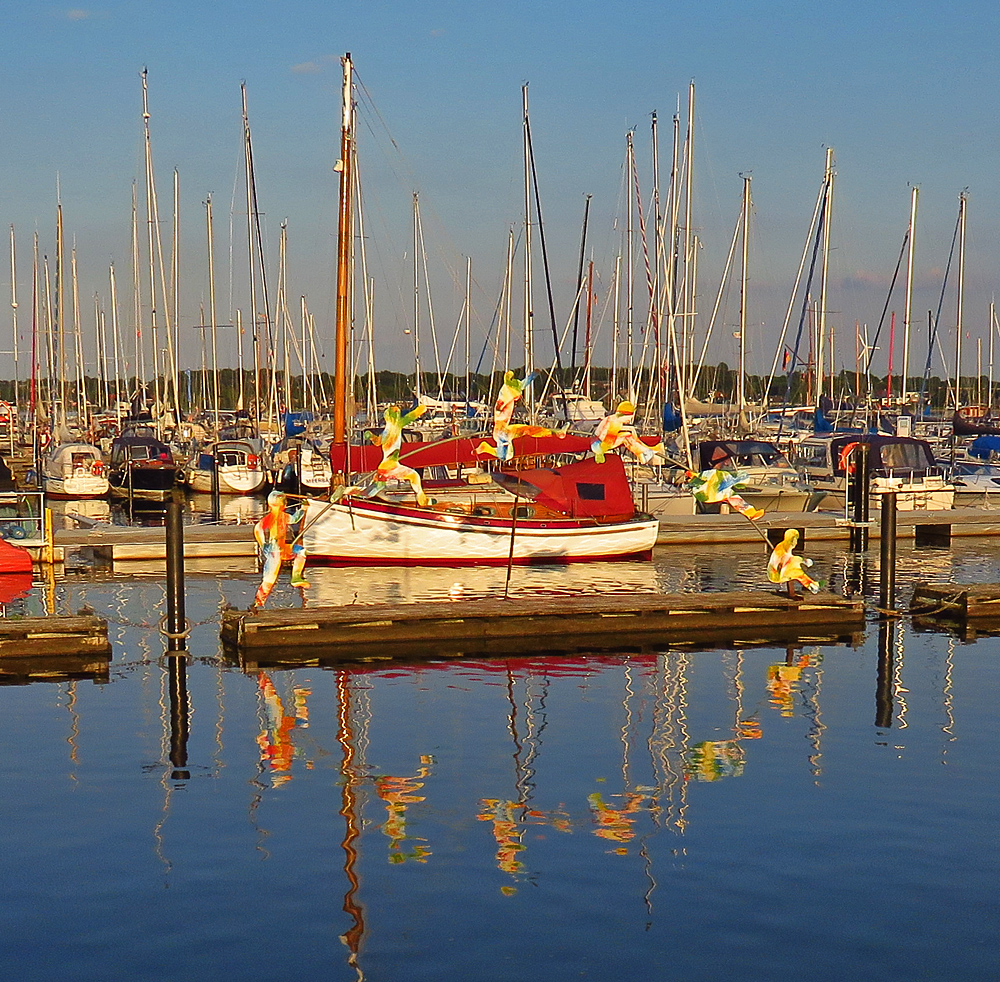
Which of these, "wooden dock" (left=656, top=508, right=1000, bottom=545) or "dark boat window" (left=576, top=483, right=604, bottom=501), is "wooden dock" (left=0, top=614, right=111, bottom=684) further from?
"wooden dock" (left=656, top=508, right=1000, bottom=545)

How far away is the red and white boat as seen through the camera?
91.2 ft

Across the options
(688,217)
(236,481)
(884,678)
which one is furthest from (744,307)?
(884,678)

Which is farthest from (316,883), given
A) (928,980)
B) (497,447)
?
(497,447)

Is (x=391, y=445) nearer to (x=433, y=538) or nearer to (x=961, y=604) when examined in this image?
(x=433, y=538)

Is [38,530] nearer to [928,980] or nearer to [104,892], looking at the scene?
[104,892]

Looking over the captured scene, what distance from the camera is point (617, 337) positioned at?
188 feet

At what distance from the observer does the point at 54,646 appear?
18.8 m

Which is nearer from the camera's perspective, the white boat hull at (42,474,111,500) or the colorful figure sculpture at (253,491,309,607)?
the colorful figure sculpture at (253,491,309,607)

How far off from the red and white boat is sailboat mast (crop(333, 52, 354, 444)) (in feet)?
7.64

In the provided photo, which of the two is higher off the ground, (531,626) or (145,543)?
(145,543)

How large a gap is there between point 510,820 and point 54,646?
923cm

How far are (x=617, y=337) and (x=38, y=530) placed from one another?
32736 mm

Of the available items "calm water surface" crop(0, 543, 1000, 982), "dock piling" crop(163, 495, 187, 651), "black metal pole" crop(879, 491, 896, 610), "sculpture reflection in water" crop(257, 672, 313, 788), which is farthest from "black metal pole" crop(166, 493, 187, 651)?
"black metal pole" crop(879, 491, 896, 610)

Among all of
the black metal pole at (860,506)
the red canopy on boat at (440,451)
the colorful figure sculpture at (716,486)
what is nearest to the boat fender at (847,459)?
the black metal pole at (860,506)
